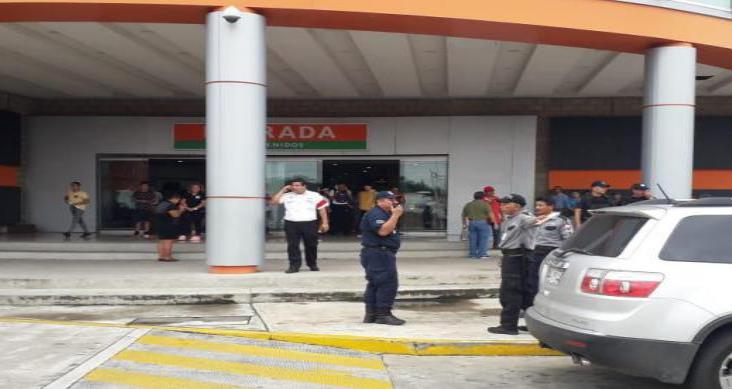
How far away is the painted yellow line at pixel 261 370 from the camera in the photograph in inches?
216

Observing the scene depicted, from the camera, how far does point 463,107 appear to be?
60.6ft

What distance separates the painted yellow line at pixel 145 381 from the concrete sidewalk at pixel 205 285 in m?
3.75

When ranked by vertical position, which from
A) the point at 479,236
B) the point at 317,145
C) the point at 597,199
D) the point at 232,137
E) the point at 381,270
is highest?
the point at 317,145

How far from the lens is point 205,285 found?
9.71 metres

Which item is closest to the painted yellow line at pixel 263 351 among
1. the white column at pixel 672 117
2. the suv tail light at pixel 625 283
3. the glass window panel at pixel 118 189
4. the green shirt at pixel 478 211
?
the suv tail light at pixel 625 283

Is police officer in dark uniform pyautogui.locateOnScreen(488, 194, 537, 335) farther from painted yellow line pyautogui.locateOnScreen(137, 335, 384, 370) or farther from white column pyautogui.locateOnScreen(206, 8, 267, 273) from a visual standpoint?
white column pyautogui.locateOnScreen(206, 8, 267, 273)

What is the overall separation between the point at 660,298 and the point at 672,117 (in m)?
7.73

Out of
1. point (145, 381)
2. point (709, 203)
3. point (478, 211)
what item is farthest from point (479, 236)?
point (145, 381)

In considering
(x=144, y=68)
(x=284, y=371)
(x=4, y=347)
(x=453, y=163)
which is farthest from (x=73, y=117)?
(x=284, y=371)

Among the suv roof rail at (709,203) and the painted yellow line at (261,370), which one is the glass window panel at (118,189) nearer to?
the painted yellow line at (261,370)

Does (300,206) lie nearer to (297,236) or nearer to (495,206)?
(297,236)

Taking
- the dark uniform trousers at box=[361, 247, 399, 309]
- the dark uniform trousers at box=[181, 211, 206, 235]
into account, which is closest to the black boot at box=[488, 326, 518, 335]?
the dark uniform trousers at box=[361, 247, 399, 309]

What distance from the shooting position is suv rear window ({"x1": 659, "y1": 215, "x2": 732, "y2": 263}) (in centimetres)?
463

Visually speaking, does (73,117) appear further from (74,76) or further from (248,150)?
(248,150)
